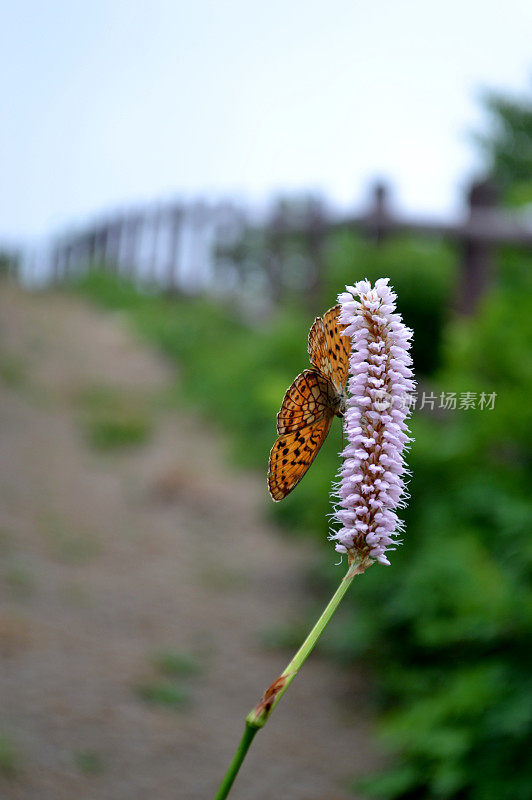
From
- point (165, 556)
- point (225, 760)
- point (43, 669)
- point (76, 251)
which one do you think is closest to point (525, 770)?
point (225, 760)

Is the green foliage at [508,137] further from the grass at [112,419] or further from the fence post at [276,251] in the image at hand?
the grass at [112,419]

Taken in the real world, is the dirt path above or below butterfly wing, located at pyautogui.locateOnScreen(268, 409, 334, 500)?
below

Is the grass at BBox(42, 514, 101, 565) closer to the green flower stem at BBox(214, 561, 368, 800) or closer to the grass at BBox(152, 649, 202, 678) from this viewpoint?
the grass at BBox(152, 649, 202, 678)

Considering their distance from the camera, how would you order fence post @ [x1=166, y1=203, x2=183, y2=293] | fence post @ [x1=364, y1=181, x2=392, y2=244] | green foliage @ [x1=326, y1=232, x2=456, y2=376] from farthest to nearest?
1. fence post @ [x1=166, y1=203, x2=183, y2=293]
2. fence post @ [x1=364, y1=181, x2=392, y2=244]
3. green foliage @ [x1=326, y1=232, x2=456, y2=376]

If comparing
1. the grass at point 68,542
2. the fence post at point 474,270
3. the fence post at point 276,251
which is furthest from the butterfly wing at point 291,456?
the fence post at point 276,251

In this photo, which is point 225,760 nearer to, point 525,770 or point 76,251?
point 525,770

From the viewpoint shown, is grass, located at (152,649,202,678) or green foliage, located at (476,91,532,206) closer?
grass, located at (152,649,202,678)

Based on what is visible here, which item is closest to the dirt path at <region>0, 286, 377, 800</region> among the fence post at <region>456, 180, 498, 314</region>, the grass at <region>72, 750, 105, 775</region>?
the grass at <region>72, 750, 105, 775</region>
